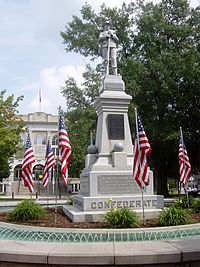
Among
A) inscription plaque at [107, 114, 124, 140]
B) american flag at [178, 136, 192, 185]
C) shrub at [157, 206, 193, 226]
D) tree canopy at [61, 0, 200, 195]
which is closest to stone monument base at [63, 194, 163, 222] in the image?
shrub at [157, 206, 193, 226]

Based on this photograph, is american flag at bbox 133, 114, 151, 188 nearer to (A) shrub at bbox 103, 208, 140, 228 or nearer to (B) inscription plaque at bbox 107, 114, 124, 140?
(A) shrub at bbox 103, 208, 140, 228

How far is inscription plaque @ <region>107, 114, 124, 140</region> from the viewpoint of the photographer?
1290 cm

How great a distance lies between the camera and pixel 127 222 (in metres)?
8.70

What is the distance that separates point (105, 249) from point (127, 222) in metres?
3.76

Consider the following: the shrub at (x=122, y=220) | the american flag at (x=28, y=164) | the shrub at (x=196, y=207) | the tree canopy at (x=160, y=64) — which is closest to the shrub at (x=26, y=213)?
the american flag at (x=28, y=164)

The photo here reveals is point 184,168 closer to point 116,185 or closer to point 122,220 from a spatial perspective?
point 116,185

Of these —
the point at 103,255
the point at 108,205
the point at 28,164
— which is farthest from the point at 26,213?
the point at 103,255

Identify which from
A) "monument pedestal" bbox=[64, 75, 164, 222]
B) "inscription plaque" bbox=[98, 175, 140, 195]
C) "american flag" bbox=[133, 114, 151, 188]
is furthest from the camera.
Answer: "inscription plaque" bbox=[98, 175, 140, 195]

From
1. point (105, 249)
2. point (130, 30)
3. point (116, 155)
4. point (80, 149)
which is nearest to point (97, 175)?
point (116, 155)

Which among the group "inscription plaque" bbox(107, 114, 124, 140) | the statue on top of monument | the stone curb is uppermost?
the statue on top of monument

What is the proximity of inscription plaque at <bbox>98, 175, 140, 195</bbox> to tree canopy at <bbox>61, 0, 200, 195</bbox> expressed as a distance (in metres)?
14.2

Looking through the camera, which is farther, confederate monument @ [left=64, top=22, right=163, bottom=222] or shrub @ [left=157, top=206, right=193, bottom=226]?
confederate monument @ [left=64, top=22, right=163, bottom=222]

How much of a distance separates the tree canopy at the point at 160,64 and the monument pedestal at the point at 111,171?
40.7 ft

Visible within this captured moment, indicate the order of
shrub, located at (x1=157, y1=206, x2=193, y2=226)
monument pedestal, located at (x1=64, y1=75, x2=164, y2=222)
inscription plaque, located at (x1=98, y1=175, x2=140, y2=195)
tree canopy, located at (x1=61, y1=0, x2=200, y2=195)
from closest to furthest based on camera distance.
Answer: shrub, located at (x1=157, y1=206, x2=193, y2=226) < monument pedestal, located at (x1=64, y1=75, x2=164, y2=222) < inscription plaque, located at (x1=98, y1=175, x2=140, y2=195) < tree canopy, located at (x1=61, y1=0, x2=200, y2=195)
